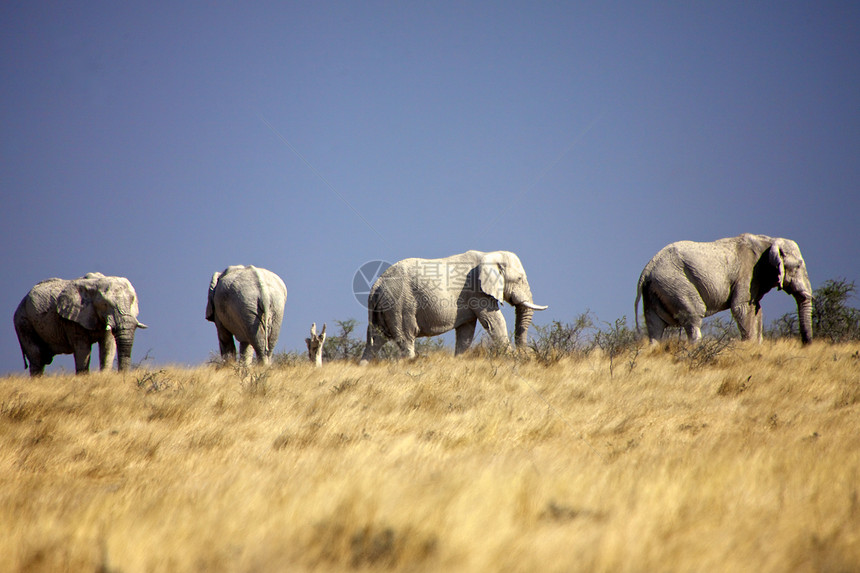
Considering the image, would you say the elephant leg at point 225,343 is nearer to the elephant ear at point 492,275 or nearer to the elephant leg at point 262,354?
the elephant leg at point 262,354

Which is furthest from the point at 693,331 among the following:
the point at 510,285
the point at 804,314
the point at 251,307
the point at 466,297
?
the point at 251,307

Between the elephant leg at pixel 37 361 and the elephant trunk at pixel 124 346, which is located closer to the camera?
the elephant trunk at pixel 124 346

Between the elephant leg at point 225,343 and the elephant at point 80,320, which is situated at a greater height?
the elephant at point 80,320

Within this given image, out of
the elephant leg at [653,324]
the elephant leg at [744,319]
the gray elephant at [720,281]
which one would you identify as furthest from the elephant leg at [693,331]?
the elephant leg at [744,319]

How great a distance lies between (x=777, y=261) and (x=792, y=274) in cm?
62

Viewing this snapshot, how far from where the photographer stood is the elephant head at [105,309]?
14.1 meters

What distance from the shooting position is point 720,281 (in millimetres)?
12906

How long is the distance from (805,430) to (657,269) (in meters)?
7.26

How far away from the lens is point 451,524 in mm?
3465

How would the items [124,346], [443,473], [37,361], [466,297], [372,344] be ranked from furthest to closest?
[37,361] < [124,346] < [372,344] < [466,297] < [443,473]

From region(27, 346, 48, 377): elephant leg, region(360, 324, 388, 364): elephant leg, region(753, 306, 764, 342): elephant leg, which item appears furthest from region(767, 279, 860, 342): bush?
region(27, 346, 48, 377): elephant leg

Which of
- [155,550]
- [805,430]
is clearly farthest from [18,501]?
[805,430]

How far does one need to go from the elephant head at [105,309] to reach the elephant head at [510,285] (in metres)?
8.00

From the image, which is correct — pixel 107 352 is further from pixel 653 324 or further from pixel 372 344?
pixel 653 324
